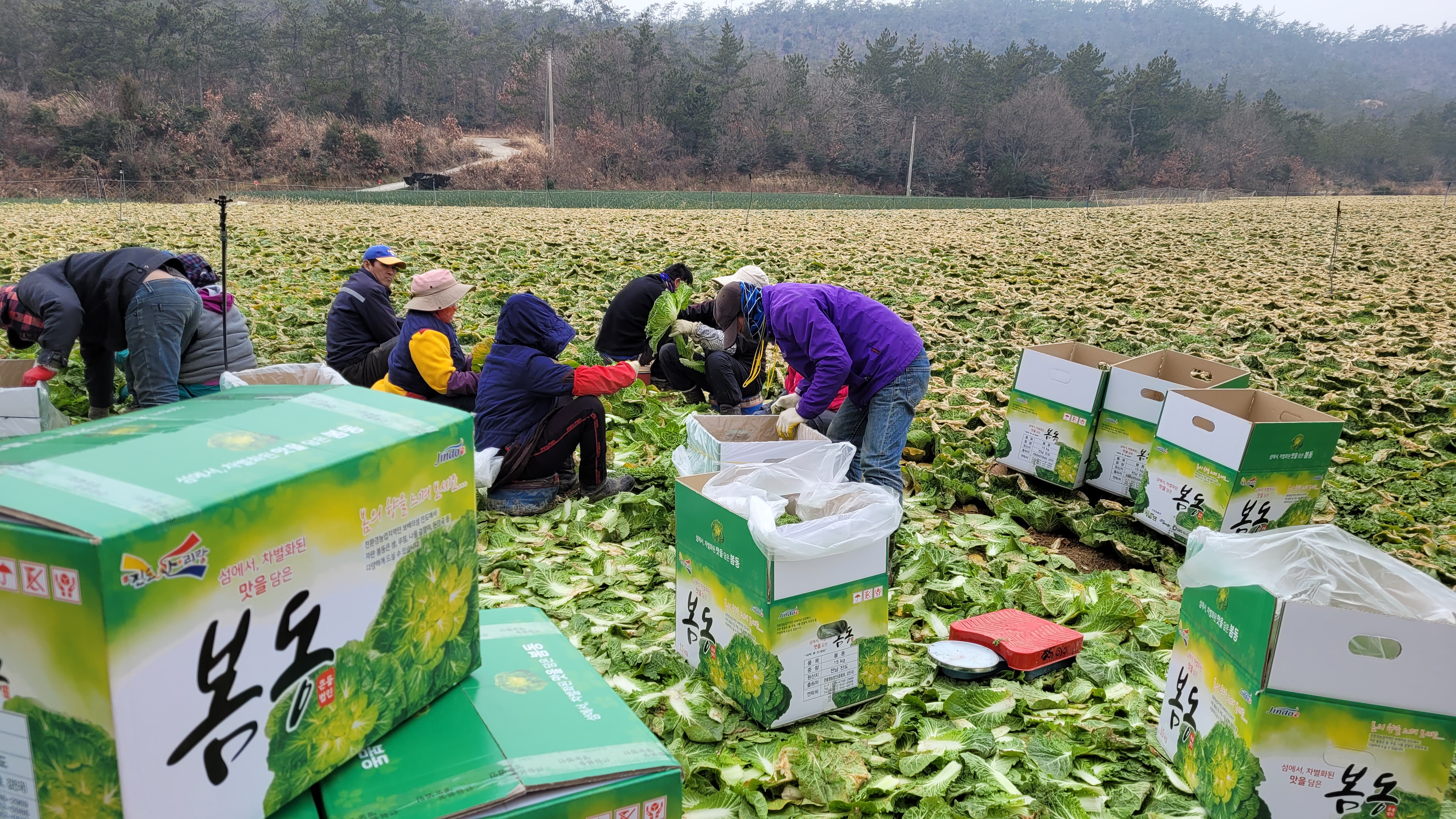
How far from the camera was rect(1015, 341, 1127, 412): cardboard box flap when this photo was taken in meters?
4.88

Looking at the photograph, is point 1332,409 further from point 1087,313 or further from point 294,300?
point 294,300

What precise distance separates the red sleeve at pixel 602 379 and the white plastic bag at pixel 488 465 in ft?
1.66

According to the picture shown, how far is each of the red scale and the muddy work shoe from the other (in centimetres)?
211

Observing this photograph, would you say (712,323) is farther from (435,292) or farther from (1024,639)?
(1024,639)

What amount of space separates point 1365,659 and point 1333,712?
0.16 metres

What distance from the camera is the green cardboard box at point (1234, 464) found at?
3.93 m

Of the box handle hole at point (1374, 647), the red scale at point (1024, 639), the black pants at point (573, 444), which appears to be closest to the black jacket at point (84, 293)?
the black pants at point (573, 444)

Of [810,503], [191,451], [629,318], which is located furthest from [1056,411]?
[191,451]

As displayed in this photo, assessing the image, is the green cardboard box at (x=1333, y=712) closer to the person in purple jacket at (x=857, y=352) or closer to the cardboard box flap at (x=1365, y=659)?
the cardboard box flap at (x=1365, y=659)

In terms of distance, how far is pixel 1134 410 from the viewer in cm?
474

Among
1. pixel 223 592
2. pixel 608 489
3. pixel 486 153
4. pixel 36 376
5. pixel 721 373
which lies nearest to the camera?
pixel 223 592

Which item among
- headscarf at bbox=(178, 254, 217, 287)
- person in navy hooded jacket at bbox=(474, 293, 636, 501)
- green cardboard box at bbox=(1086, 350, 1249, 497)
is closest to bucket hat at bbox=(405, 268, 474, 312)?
person in navy hooded jacket at bbox=(474, 293, 636, 501)

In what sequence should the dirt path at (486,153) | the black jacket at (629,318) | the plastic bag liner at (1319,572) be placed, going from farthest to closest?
the dirt path at (486,153)
the black jacket at (629,318)
the plastic bag liner at (1319,572)

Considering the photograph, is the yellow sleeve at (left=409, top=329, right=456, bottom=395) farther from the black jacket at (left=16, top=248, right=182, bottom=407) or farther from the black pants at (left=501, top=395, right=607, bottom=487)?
the black jacket at (left=16, top=248, right=182, bottom=407)
